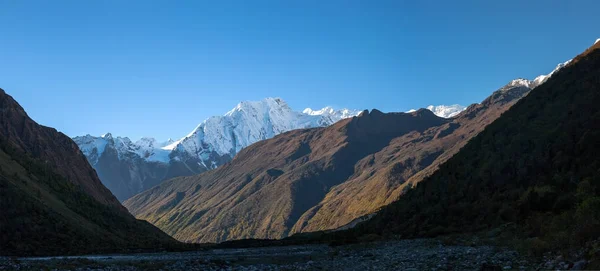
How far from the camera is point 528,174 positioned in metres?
56.4

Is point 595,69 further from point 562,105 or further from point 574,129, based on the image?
point 574,129

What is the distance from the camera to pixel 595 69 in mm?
71750

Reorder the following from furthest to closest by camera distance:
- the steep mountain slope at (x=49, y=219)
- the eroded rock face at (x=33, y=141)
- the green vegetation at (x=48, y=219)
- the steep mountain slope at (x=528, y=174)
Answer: the eroded rock face at (x=33, y=141), the steep mountain slope at (x=49, y=219), the green vegetation at (x=48, y=219), the steep mountain slope at (x=528, y=174)

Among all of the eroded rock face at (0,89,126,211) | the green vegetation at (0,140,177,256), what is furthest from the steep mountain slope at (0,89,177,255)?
the eroded rock face at (0,89,126,211)

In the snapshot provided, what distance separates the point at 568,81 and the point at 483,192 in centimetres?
2766

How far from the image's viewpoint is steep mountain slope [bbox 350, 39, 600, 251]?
43.2 meters

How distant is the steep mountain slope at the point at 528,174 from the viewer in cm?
4323

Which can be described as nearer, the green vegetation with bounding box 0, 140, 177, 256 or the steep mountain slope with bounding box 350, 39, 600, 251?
the steep mountain slope with bounding box 350, 39, 600, 251

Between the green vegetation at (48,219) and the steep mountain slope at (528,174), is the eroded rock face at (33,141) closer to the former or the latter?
the green vegetation at (48,219)

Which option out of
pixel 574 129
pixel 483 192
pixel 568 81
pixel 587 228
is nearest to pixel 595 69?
pixel 568 81

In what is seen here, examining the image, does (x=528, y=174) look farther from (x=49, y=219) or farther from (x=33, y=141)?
(x=33, y=141)

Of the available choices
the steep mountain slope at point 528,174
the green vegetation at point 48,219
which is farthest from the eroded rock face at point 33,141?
the steep mountain slope at point 528,174

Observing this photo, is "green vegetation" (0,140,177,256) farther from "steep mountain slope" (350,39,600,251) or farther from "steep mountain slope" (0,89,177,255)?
"steep mountain slope" (350,39,600,251)

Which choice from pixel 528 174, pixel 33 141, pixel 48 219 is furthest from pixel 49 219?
pixel 33 141
